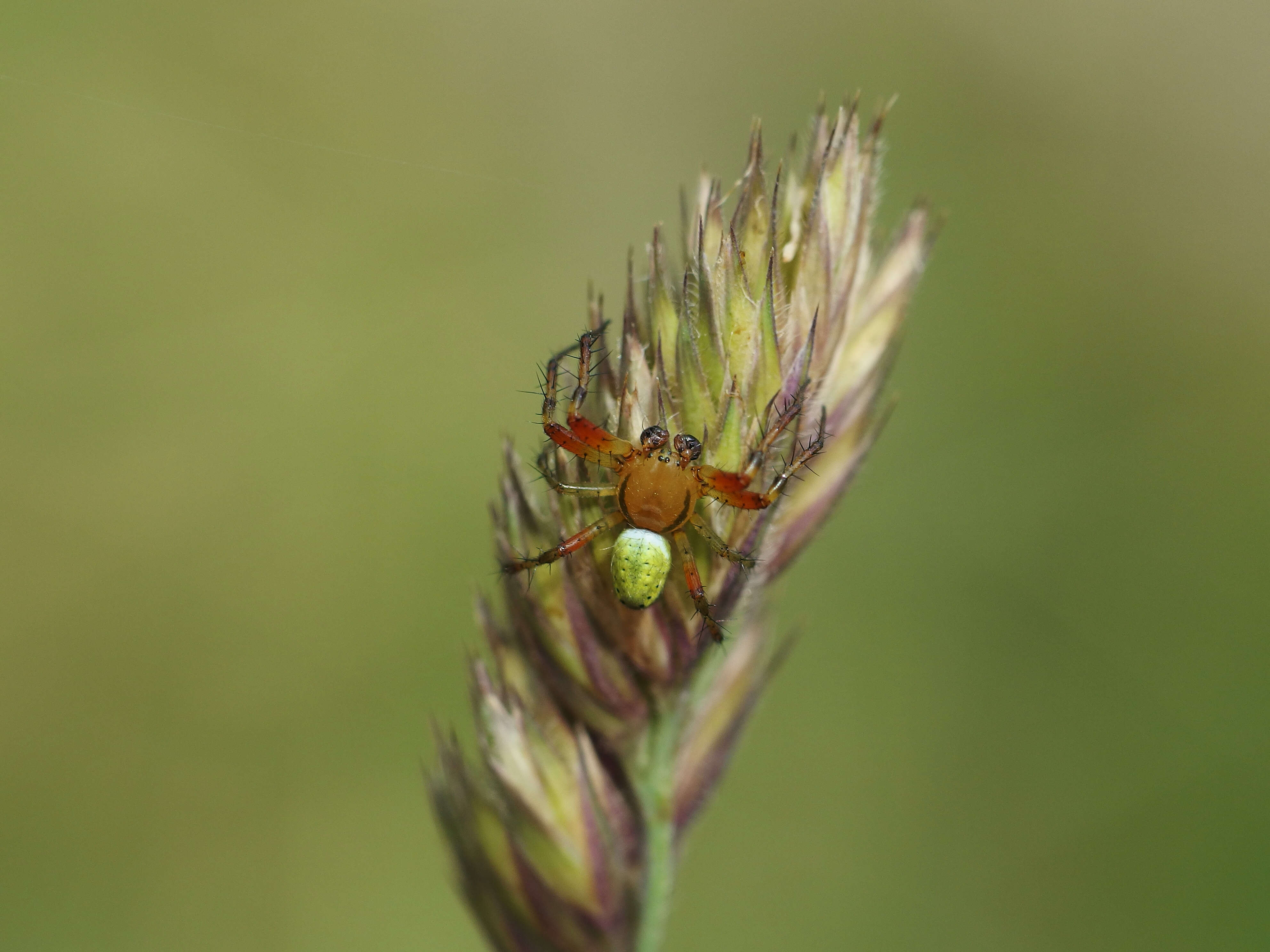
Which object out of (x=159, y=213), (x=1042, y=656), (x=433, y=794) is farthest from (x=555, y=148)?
(x=433, y=794)

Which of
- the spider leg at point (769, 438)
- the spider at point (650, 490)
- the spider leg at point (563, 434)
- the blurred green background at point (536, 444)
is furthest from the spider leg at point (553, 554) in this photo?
the blurred green background at point (536, 444)

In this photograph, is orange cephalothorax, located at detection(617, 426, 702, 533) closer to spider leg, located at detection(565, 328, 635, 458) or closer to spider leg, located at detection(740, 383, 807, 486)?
spider leg, located at detection(565, 328, 635, 458)

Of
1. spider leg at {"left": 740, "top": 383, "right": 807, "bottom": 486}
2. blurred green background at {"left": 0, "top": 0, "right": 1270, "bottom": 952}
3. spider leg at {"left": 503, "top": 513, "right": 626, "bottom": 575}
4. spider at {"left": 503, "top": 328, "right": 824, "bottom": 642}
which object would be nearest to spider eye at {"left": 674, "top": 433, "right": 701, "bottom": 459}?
spider at {"left": 503, "top": 328, "right": 824, "bottom": 642}

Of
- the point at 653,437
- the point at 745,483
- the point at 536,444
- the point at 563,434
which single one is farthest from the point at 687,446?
the point at 536,444

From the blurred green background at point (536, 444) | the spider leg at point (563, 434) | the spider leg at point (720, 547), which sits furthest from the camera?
the blurred green background at point (536, 444)

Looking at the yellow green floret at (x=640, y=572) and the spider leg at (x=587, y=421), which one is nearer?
the yellow green floret at (x=640, y=572)

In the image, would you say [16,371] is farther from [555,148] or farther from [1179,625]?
[1179,625]

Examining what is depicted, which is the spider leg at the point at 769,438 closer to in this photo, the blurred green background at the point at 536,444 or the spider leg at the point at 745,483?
the spider leg at the point at 745,483
